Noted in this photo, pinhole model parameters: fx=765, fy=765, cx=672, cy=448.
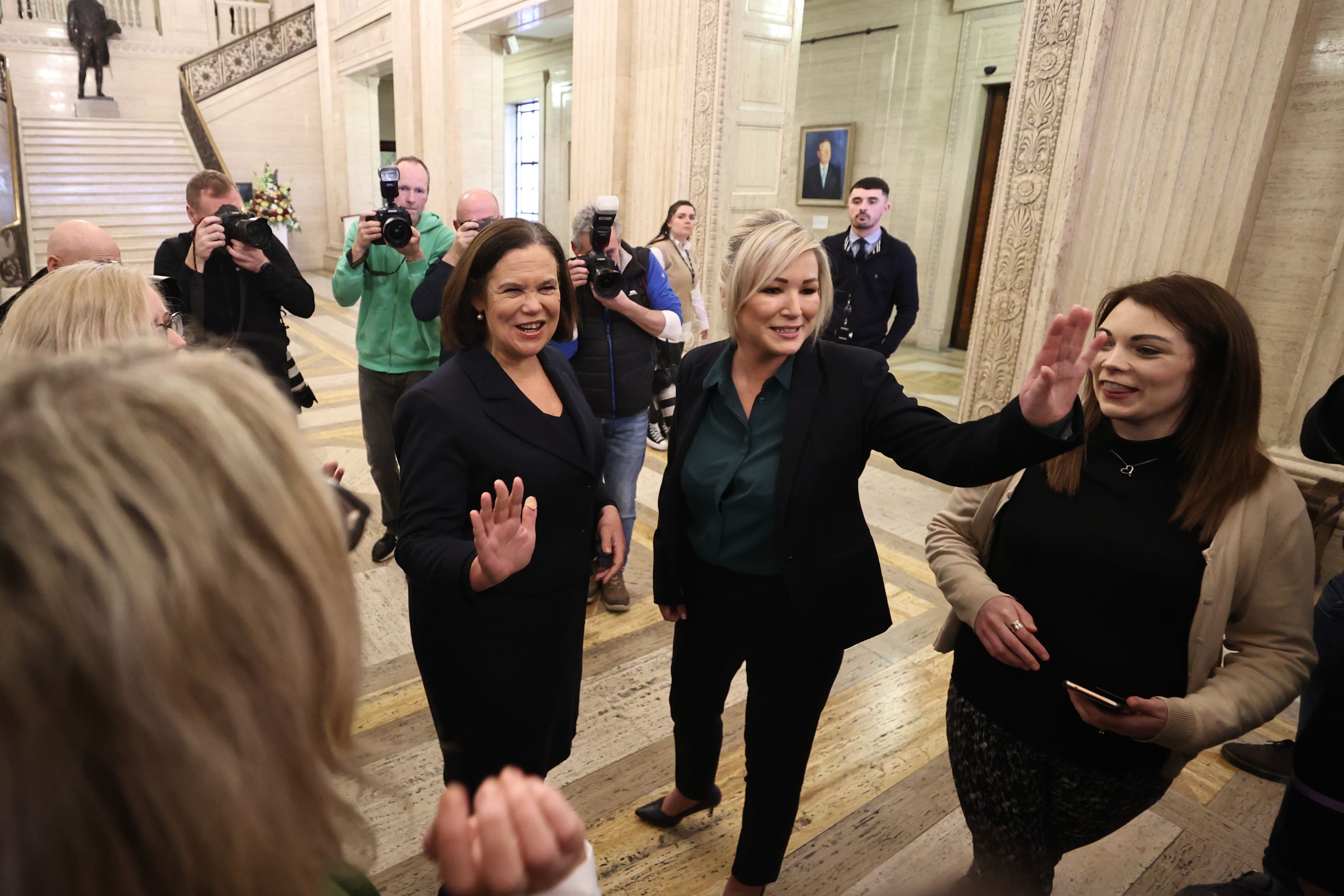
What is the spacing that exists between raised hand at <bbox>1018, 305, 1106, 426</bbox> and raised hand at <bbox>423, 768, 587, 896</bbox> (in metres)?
1.05

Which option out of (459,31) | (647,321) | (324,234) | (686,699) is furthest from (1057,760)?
(324,234)

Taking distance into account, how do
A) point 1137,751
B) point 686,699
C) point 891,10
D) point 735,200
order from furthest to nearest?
point 891,10, point 735,200, point 686,699, point 1137,751

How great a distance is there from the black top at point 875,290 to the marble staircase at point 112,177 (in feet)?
36.1

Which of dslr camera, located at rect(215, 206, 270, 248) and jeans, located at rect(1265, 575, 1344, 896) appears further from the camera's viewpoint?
dslr camera, located at rect(215, 206, 270, 248)

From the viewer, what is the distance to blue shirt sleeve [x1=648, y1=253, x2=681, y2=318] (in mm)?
3436

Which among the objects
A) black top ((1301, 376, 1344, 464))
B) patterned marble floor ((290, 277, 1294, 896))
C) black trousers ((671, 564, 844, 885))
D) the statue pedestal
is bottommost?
patterned marble floor ((290, 277, 1294, 896))

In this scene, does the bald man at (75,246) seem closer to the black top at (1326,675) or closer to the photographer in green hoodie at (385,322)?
the photographer in green hoodie at (385,322)

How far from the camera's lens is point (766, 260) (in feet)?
5.87

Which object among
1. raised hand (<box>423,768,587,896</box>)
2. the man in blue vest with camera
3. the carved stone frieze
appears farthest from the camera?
the carved stone frieze

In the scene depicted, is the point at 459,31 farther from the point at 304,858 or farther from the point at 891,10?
the point at 304,858

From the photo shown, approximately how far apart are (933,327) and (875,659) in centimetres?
755

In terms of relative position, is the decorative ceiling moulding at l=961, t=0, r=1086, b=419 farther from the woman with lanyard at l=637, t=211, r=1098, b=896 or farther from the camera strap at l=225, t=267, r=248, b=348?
the camera strap at l=225, t=267, r=248, b=348

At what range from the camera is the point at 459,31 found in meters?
9.96

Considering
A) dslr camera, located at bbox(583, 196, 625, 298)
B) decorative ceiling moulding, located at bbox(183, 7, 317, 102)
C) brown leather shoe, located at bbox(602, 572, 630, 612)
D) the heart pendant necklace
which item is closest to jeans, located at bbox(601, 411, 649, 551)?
brown leather shoe, located at bbox(602, 572, 630, 612)
